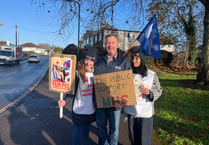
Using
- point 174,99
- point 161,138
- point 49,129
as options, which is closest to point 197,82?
point 174,99

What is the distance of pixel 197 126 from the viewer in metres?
4.28

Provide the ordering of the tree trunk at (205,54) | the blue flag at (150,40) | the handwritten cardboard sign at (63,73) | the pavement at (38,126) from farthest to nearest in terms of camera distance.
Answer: the tree trunk at (205,54) → the blue flag at (150,40) → the pavement at (38,126) → the handwritten cardboard sign at (63,73)

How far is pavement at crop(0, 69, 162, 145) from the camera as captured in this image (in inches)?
140

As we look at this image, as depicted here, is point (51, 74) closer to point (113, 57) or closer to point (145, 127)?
point (113, 57)

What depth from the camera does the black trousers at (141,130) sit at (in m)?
2.67

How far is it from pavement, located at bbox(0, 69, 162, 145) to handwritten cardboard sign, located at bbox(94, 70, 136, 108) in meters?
0.65

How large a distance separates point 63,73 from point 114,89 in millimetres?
931

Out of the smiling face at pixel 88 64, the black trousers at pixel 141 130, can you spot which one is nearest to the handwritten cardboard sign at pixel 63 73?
the smiling face at pixel 88 64

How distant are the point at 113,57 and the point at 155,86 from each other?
838 mm

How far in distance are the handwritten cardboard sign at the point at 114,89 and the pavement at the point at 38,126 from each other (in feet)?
2.14

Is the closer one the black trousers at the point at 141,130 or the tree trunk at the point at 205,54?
the black trousers at the point at 141,130

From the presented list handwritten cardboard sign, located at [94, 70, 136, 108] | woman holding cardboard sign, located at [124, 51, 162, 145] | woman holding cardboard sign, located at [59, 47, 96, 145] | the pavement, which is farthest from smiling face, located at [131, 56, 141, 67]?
the pavement

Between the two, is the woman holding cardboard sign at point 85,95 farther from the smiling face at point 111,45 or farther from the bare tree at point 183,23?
the bare tree at point 183,23

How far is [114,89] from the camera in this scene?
8.52 feet
